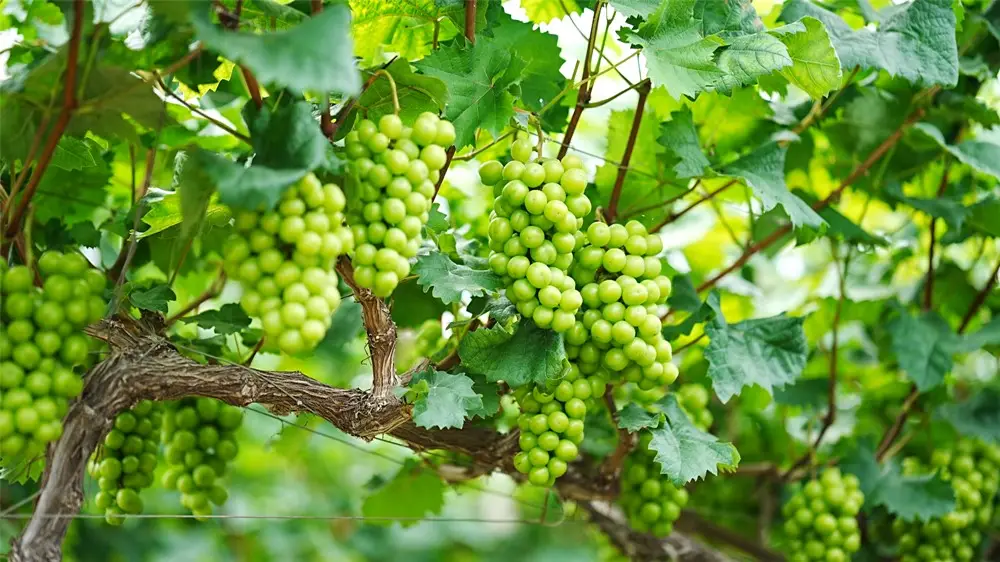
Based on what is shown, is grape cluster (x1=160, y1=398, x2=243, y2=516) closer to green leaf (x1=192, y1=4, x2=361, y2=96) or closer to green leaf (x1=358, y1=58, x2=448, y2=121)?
green leaf (x1=358, y1=58, x2=448, y2=121)

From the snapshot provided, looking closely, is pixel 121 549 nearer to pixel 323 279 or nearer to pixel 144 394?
pixel 144 394

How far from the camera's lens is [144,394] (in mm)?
825

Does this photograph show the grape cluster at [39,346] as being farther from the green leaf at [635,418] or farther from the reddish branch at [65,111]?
the green leaf at [635,418]

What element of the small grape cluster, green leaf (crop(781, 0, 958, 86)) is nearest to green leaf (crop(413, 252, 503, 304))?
the small grape cluster

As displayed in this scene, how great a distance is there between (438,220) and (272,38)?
1.12ft

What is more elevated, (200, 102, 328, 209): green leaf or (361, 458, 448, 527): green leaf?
(200, 102, 328, 209): green leaf

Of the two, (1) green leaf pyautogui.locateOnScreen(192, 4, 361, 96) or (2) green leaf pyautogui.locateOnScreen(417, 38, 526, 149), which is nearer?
(1) green leaf pyautogui.locateOnScreen(192, 4, 361, 96)

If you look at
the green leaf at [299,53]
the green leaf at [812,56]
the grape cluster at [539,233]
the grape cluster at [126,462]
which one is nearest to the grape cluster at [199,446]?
the grape cluster at [126,462]

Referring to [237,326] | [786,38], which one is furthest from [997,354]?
[237,326]

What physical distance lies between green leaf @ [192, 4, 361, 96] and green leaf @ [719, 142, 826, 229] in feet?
1.71

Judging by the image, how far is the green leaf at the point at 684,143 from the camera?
3.15 ft

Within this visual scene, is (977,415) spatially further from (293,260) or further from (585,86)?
(293,260)

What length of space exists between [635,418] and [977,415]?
0.70m

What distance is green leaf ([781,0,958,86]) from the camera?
0.98 meters
